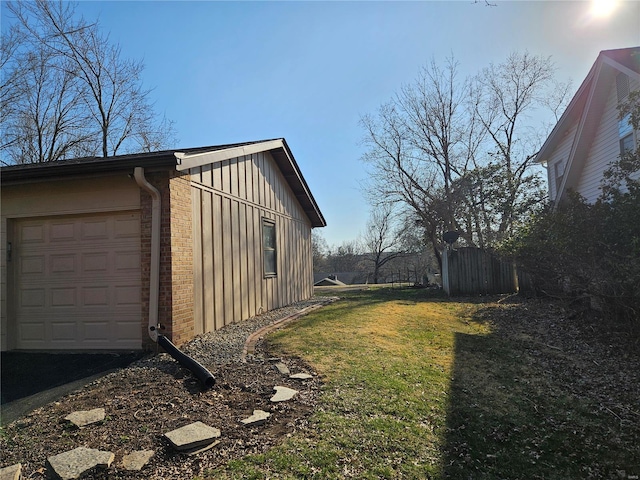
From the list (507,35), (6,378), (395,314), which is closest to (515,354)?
(395,314)

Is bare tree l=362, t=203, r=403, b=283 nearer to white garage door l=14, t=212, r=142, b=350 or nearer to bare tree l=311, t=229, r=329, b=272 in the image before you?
bare tree l=311, t=229, r=329, b=272

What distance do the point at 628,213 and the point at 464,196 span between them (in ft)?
45.4

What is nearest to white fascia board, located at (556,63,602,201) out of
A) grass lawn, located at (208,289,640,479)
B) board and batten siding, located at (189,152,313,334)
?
grass lawn, located at (208,289,640,479)

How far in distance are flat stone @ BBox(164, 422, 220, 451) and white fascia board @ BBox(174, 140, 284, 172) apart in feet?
11.9

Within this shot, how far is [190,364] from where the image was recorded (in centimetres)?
449

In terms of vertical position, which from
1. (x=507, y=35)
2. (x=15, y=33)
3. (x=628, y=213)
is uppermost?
(x=15, y=33)

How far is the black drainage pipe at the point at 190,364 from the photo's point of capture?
4172 mm

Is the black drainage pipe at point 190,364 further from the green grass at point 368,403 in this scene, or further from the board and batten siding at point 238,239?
the green grass at point 368,403

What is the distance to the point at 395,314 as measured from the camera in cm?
930

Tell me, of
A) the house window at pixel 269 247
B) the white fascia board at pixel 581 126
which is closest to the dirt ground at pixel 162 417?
the house window at pixel 269 247

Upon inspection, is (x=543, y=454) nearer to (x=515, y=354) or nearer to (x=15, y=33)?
(x=515, y=354)

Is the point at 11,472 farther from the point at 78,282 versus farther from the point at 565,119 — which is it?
the point at 565,119

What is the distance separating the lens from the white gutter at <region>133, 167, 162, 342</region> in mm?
5406

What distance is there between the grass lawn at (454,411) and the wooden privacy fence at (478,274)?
6531 millimetres
